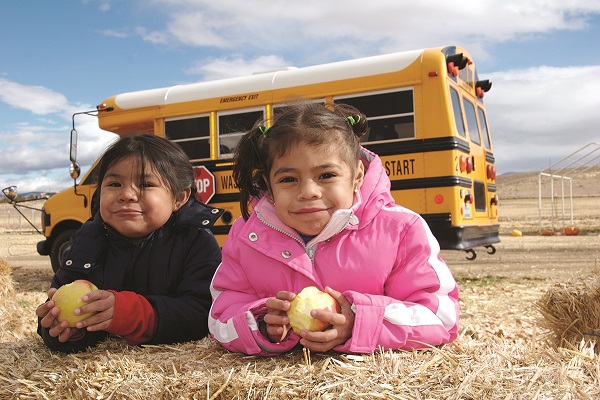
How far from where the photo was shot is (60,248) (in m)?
8.86

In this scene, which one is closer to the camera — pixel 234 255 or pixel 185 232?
pixel 234 255

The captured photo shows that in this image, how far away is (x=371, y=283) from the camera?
6.53 ft

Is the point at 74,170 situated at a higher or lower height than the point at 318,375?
higher

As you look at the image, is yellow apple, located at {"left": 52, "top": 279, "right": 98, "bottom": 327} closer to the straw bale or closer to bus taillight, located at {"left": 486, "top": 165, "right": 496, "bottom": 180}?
the straw bale

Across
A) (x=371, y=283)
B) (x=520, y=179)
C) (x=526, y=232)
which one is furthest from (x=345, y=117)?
(x=520, y=179)

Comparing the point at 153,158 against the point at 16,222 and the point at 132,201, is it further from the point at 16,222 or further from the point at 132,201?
the point at 16,222

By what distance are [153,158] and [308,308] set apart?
122 centimetres

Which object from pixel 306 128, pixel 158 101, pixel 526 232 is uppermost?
pixel 158 101

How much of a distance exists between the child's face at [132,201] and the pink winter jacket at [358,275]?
53cm

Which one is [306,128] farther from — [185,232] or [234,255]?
[185,232]

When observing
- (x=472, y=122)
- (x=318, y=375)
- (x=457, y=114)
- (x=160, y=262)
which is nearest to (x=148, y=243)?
(x=160, y=262)

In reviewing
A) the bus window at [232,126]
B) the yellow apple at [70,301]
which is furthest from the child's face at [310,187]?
the bus window at [232,126]

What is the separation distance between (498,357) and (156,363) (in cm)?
114

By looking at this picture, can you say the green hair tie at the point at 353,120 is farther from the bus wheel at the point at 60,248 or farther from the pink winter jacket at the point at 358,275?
A: the bus wheel at the point at 60,248
